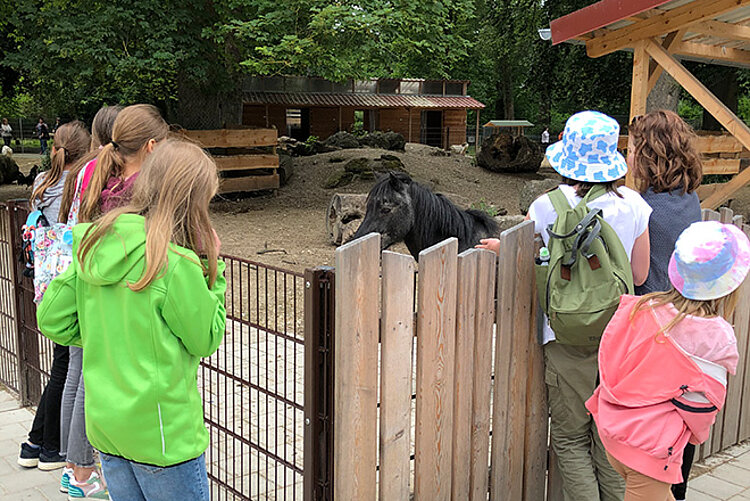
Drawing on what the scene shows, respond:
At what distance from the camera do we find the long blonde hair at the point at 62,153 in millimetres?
3885

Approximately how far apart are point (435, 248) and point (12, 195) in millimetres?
17856

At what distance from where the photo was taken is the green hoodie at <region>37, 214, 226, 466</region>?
2.24 metres

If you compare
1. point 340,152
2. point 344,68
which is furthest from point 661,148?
point 340,152

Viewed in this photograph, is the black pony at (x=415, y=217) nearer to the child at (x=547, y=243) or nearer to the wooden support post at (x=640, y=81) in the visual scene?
the child at (x=547, y=243)

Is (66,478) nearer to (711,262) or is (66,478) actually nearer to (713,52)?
(711,262)

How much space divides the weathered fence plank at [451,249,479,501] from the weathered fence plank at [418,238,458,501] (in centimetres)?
5

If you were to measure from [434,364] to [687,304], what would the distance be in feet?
3.47

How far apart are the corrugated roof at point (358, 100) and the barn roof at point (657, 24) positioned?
21.5 m

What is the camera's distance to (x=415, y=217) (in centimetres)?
452

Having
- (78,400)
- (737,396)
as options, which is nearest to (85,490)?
(78,400)

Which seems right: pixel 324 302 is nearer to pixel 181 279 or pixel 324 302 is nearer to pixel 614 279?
pixel 181 279

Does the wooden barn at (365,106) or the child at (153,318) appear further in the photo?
the wooden barn at (365,106)

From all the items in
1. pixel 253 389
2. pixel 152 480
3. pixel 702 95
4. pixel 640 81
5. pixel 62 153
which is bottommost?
pixel 253 389

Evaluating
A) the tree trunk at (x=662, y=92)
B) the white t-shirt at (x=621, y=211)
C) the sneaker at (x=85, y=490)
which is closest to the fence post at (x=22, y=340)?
the sneaker at (x=85, y=490)
